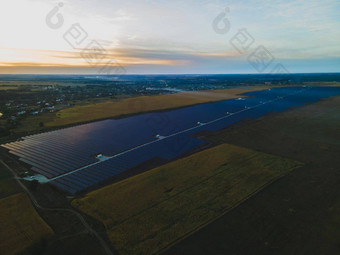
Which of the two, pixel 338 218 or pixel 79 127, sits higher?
pixel 79 127

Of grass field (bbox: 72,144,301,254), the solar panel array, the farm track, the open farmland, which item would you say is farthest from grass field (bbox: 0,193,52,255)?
the open farmland

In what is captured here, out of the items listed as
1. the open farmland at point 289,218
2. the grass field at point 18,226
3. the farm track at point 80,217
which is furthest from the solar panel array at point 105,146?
the open farmland at point 289,218

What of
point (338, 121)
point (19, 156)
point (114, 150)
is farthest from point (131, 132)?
point (338, 121)

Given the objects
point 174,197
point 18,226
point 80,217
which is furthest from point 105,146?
point 18,226

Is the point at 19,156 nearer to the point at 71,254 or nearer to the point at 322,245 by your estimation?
the point at 71,254

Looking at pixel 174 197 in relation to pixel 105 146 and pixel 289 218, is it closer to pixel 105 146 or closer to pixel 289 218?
pixel 289 218

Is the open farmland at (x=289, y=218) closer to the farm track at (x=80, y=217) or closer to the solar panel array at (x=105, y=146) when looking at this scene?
the farm track at (x=80, y=217)

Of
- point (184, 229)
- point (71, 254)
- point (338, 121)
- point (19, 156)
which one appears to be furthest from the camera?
point (338, 121)

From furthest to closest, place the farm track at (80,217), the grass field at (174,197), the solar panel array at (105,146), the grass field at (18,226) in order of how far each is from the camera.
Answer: the solar panel array at (105,146)
the grass field at (174,197)
the grass field at (18,226)
the farm track at (80,217)
